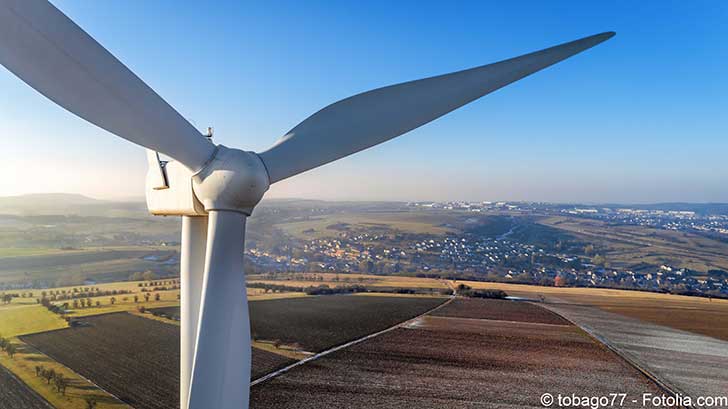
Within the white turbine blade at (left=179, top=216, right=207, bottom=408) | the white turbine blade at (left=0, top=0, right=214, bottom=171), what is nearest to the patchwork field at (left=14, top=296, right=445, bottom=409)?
the white turbine blade at (left=179, top=216, right=207, bottom=408)

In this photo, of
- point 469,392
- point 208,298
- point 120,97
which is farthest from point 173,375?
point 120,97

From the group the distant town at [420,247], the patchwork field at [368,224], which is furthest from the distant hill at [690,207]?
the patchwork field at [368,224]

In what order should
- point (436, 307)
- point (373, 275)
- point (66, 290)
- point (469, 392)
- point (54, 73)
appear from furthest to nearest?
1. point (373, 275)
2. point (436, 307)
3. point (66, 290)
4. point (469, 392)
5. point (54, 73)

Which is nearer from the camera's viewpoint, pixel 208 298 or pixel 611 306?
pixel 208 298

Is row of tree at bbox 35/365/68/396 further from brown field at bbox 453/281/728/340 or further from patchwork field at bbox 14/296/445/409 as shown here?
brown field at bbox 453/281/728/340

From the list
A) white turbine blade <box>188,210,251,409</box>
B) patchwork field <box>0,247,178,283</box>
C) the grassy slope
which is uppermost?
white turbine blade <box>188,210,251,409</box>

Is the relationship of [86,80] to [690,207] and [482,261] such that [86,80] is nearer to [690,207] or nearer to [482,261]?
[482,261]

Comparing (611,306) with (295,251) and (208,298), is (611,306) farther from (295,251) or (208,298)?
(208,298)
